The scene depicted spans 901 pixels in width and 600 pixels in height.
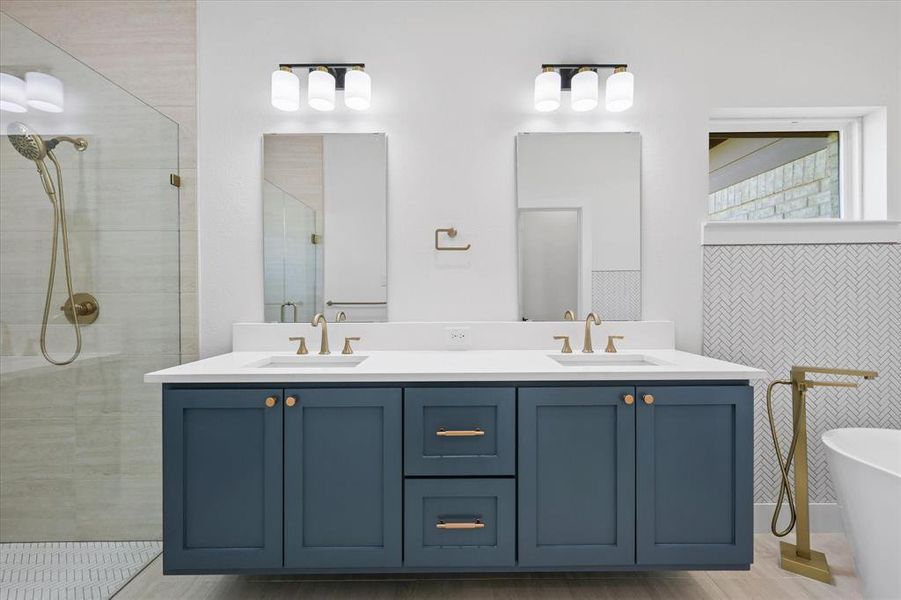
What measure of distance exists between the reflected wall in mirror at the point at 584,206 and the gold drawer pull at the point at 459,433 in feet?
2.45

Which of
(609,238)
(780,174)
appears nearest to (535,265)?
(609,238)

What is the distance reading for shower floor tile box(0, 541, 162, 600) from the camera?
5.03 ft

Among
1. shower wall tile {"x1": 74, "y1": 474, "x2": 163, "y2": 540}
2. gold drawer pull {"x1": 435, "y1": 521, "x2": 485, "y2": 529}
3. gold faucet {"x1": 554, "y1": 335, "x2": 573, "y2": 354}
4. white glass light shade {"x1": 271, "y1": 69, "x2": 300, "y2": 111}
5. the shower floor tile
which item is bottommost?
the shower floor tile

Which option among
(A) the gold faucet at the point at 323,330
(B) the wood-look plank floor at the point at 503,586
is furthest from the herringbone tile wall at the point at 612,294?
(A) the gold faucet at the point at 323,330

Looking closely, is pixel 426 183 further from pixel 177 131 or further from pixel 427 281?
pixel 177 131

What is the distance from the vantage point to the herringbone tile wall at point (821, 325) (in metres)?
2.01

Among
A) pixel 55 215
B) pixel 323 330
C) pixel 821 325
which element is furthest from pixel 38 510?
pixel 821 325

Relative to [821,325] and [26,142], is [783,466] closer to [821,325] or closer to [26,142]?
[821,325]

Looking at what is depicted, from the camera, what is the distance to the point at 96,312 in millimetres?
1719

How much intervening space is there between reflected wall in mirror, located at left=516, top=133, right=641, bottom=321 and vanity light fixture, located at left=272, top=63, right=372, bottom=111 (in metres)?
0.69

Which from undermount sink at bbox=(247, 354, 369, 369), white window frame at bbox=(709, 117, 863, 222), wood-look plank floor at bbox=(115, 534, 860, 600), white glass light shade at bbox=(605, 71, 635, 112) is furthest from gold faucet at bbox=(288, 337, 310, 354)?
white window frame at bbox=(709, 117, 863, 222)

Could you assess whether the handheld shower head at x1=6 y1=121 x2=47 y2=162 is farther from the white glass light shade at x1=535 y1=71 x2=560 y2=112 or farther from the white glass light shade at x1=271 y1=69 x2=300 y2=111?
the white glass light shade at x1=535 y1=71 x2=560 y2=112

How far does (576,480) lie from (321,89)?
Result: 1.78 meters

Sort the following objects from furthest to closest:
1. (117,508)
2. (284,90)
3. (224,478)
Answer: (284,90) → (117,508) → (224,478)
